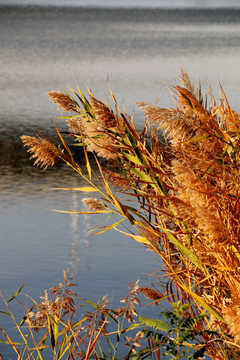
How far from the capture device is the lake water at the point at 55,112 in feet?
27.9

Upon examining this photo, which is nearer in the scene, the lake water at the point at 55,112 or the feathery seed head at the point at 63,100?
the feathery seed head at the point at 63,100

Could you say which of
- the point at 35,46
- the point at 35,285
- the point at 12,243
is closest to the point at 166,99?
the point at 12,243

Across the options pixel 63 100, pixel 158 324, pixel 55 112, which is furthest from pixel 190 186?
pixel 55 112

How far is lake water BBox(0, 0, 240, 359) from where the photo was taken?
8.49 metres

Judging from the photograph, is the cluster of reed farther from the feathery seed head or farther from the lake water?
the lake water

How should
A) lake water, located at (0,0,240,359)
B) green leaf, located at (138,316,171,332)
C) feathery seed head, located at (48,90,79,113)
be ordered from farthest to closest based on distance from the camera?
lake water, located at (0,0,240,359), feathery seed head, located at (48,90,79,113), green leaf, located at (138,316,171,332)

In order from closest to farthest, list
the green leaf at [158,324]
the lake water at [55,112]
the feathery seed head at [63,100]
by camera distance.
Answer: the green leaf at [158,324], the feathery seed head at [63,100], the lake water at [55,112]

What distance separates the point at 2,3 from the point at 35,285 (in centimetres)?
9460

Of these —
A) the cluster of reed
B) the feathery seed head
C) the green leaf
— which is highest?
the feathery seed head

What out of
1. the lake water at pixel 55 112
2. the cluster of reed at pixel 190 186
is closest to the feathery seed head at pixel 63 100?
the cluster of reed at pixel 190 186

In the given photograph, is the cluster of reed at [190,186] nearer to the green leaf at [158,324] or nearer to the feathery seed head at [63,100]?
the feathery seed head at [63,100]

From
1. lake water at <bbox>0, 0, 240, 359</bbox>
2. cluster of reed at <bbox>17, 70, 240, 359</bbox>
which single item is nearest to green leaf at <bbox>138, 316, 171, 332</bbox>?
cluster of reed at <bbox>17, 70, 240, 359</bbox>

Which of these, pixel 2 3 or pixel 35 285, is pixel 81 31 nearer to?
pixel 2 3

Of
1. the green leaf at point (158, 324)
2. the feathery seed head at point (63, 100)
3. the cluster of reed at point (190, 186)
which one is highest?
the feathery seed head at point (63, 100)
